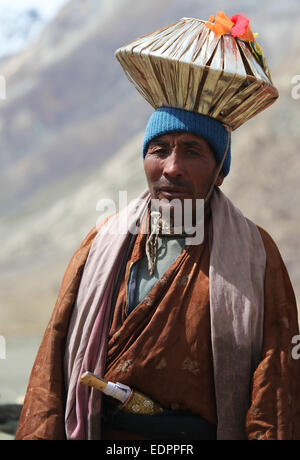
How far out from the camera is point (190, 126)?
2660 millimetres

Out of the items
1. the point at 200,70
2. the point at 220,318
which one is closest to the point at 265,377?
the point at 220,318

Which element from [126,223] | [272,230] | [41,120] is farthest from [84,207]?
[126,223]

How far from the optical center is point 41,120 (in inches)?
851

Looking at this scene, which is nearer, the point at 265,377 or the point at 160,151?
the point at 265,377

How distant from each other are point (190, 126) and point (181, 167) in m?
0.15

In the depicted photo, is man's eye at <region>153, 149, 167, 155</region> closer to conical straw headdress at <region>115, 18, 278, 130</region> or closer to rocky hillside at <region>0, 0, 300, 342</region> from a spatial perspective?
conical straw headdress at <region>115, 18, 278, 130</region>

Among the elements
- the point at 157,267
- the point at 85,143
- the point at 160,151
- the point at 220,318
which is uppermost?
the point at 85,143

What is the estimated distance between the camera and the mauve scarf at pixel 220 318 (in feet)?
8.17

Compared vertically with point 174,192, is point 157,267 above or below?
below

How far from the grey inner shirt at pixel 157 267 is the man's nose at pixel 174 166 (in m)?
0.26

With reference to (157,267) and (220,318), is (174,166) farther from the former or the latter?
(220,318)

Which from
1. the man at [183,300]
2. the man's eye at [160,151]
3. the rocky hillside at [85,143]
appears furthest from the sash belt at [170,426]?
the rocky hillside at [85,143]
